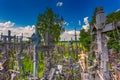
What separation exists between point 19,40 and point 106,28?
2393cm

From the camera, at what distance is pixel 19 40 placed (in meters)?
31.7

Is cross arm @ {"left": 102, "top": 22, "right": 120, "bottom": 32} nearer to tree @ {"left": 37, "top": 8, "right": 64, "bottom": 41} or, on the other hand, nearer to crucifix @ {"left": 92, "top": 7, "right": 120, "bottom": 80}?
crucifix @ {"left": 92, "top": 7, "right": 120, "bottom": 80}

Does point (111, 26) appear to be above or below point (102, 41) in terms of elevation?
above

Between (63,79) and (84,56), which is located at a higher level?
(84,56)

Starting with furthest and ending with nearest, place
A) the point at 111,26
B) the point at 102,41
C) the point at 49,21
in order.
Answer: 1. the point at 49,21
2. the point at 102,41
3. the point at 111,26

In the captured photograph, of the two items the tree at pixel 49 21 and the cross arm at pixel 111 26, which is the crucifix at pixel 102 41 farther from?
the tree at pixel 49 21

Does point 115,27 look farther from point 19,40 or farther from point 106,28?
point 19,40

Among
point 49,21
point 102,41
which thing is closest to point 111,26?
point 102,41

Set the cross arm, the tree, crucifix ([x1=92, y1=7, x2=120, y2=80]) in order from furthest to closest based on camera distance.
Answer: the tree, crucifix ([x1=92, y1=7, x2=120, y2=80]), the cross arm

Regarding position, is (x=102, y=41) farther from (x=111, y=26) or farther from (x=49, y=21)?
(x=49, y=21)

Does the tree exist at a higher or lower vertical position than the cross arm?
higher

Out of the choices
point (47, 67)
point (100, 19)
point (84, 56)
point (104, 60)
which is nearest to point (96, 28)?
point (100, 19)

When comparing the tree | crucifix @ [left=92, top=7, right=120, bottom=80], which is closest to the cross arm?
crucifix @ [left=92, top=7, right=120, bottom=80]

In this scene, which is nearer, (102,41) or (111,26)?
(111,26)
